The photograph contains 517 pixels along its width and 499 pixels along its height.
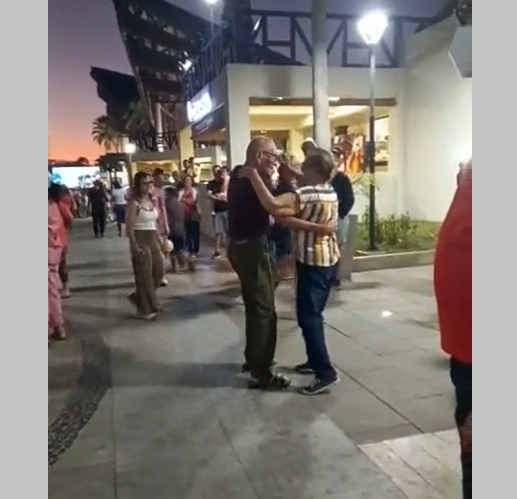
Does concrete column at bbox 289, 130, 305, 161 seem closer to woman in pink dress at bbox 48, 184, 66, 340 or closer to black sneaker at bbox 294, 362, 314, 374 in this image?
woman in pink dress at bbox 48, 184, 66, 340

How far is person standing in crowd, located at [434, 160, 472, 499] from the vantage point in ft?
6.51

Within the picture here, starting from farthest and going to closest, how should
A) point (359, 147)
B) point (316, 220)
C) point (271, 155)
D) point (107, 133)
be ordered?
point (107, 133) → point (359, 147) → point (271, 155) → point (316, 220)

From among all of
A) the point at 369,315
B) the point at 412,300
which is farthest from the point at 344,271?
the point at 369,315

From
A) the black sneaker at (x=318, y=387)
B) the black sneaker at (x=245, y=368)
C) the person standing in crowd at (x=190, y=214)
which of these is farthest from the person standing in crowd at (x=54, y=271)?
the person standing in crowd at (x=190, y=214)

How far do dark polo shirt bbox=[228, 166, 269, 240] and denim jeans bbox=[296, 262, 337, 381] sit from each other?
1.35ft

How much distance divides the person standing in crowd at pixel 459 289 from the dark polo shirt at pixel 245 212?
2.58 meters

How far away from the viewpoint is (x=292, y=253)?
16.3 feet

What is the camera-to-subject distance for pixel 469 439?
2.16 m

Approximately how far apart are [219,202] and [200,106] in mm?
7824

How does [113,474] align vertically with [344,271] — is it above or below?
below

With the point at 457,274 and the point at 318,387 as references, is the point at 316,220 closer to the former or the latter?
the point at 318,387

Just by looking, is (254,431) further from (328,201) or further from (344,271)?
(344,271)

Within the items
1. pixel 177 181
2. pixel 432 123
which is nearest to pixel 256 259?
pixel 177 181

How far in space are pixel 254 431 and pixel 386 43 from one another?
1338cm
